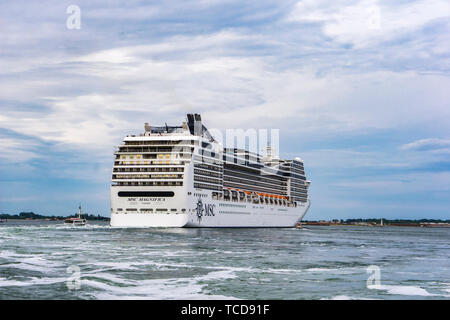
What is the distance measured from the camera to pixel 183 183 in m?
76.5

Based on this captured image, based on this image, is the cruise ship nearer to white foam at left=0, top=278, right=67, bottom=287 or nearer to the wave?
white foam at left=0, top=278, right=67, bottom=287

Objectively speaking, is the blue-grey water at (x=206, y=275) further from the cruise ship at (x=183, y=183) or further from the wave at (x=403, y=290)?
the cruise ship at (x=183, y=183)

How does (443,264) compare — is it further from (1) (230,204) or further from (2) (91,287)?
(1) (230,204)

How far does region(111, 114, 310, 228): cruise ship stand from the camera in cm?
7494

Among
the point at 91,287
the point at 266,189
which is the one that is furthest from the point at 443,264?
the point at 266,189

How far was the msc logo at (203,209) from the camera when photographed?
7877 centimetres

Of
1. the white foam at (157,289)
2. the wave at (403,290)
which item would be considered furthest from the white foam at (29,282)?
the wave at (403,290)

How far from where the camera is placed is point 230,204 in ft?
304

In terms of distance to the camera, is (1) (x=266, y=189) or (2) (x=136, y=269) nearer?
(2) (x=136, y=269)

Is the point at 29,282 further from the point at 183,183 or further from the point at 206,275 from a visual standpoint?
the point at 183,183

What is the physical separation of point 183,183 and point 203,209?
6476 mm

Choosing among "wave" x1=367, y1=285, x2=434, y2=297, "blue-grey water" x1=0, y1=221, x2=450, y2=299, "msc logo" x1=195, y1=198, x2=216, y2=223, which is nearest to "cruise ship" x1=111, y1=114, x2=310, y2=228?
"msc logo" x1=195, y1=198, x2=216, y2=223

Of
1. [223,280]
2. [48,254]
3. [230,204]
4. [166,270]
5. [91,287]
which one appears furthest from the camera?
[230,204]
